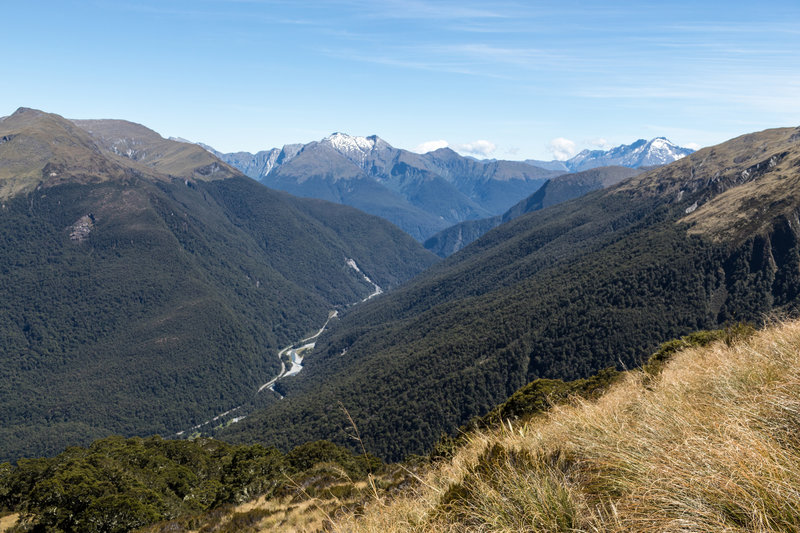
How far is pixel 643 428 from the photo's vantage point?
24.4 ft

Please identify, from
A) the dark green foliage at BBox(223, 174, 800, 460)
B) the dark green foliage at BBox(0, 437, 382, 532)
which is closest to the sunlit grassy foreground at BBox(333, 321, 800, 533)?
the dark green foliage at BBox(0, 437, 382, 532)

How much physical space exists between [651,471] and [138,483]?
39.8 meters

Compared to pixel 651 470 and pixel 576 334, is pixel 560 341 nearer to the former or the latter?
pixel 576 334

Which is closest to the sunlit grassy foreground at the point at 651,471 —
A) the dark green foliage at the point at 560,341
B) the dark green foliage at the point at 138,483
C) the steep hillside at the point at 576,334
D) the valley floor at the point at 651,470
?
the valley floor at the point at 651,470

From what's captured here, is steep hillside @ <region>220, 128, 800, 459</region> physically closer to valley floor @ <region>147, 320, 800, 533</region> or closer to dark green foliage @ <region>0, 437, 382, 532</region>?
dark green foliage @ <region>0, 437, 382, 532</region>

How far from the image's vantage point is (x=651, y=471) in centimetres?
575

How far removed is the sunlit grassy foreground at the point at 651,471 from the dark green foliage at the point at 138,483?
12.9 m

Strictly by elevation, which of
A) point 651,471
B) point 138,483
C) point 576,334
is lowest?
point 576,334

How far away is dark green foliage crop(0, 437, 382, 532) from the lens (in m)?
26.0

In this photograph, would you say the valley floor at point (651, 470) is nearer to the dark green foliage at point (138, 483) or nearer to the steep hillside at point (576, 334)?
the dark green foliage at point (138, 483)

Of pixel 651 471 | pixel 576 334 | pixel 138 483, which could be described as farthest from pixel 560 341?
pixel 651 471

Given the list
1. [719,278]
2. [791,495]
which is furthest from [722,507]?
[719,278]

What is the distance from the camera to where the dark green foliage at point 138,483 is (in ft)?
85.3

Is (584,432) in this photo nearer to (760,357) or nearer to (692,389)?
(692,389)
